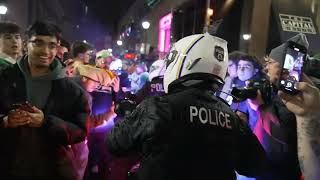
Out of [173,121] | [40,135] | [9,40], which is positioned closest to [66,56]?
[9,40]

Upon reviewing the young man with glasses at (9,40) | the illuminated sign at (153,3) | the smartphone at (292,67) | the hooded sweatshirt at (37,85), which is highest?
the illuminated sign at (153,3)

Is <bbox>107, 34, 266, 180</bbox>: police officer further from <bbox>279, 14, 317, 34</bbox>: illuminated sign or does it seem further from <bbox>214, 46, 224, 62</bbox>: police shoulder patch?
<bbox>279, 14, 317, 34</bbox>: illuminated sign

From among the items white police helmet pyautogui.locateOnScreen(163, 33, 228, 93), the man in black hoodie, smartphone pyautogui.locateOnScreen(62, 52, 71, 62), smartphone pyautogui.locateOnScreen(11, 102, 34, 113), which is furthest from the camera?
smartphone pyautogui.locateOnScreen(62, 52, 71, 62)

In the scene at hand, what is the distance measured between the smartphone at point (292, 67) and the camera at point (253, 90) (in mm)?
981

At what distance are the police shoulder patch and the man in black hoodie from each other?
4.71 ft

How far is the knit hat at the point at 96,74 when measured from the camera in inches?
219

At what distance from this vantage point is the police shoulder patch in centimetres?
286

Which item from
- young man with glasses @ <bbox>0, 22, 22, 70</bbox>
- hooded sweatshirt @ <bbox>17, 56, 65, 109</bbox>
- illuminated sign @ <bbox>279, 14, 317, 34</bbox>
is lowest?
hooded sweatshirt @ <bbox>17, 56, 65, 109</bbox>

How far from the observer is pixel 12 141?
346 cm

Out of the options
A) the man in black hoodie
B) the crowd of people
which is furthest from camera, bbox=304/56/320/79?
the man in black hoodie

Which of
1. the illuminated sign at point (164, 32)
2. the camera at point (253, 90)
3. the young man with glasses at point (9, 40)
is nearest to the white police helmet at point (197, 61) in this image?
the camera at point (253, 90)

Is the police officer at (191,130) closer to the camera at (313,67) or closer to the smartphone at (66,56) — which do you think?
the camera at (313,67)

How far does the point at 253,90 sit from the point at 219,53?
0.62 meters

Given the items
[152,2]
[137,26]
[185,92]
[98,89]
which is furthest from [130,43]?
[185,92]
